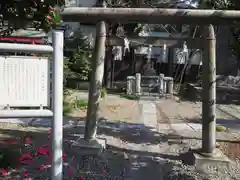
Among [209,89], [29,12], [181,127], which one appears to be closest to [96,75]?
[209,89]

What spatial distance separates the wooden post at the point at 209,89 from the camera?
217 inches

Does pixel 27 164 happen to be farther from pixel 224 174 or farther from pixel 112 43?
pixel 224 174

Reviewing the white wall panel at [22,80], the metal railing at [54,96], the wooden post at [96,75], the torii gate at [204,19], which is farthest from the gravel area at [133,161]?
the white wall panel at [22,80]

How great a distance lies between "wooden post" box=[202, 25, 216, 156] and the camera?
18.1ft

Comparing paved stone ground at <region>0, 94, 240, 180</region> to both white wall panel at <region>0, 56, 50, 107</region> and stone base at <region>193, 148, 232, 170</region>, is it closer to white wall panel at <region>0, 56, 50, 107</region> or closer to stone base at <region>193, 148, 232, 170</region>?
stone base at <region>193, 148, 232, 170</region>

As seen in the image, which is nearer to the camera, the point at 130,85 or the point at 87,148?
the point at 87,148

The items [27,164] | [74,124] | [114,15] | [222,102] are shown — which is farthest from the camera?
[222,102]

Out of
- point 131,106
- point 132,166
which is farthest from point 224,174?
point 131,106

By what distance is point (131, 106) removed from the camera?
11555 mm

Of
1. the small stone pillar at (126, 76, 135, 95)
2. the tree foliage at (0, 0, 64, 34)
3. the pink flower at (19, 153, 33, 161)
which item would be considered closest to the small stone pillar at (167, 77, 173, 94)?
the small stone pillar at (126, 76, 135, 95)

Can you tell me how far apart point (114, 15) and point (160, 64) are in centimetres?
1278

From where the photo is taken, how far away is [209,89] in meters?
5.57

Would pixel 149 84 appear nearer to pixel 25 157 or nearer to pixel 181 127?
pixel 181 127

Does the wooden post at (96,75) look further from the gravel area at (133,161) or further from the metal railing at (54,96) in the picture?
the metal railing at (54,96)
